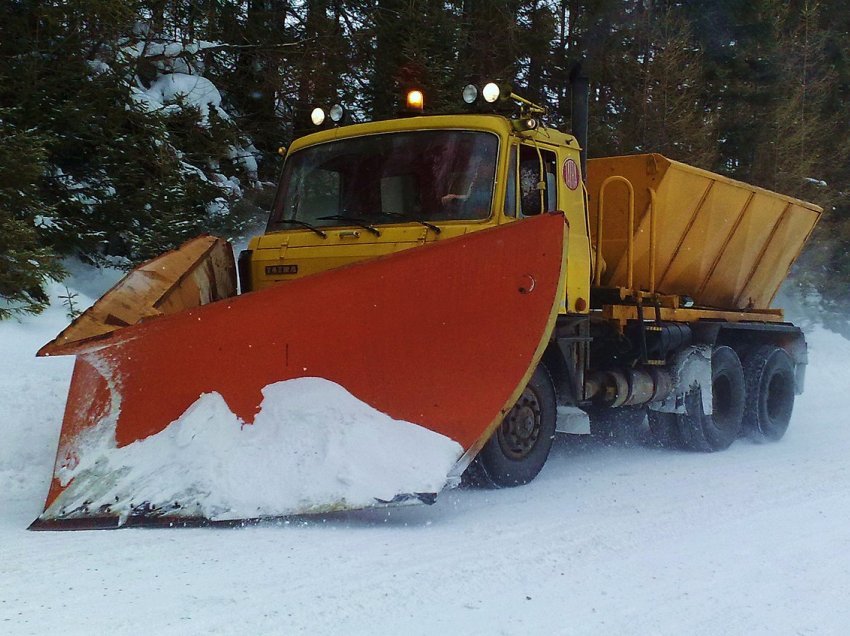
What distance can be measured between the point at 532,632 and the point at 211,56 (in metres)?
11.4

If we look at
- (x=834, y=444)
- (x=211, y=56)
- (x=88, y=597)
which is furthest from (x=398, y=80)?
(x=88, y=597)

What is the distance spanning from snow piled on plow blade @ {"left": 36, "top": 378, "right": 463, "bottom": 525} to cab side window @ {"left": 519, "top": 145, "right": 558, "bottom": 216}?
Answer: 192cm

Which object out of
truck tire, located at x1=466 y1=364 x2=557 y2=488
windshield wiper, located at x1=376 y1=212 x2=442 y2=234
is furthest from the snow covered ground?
windshield wiper, located at x1=376 y1=212 x2=442 y2=234

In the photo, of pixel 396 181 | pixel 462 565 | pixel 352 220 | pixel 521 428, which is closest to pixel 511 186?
pixel 396 181

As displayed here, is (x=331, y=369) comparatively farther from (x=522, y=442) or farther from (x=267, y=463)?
(x=522, y=442)

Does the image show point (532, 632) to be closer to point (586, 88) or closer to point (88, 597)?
point (88, 597)

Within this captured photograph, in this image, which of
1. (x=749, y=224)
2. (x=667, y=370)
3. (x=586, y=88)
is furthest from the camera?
(x=749, y=224)

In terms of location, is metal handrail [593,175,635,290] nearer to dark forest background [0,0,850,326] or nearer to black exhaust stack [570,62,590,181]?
black exhaust stack [570,62,590,181]

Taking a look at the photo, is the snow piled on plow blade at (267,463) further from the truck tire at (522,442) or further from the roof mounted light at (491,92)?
the roof mounted light at (491,92)

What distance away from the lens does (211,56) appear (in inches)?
496

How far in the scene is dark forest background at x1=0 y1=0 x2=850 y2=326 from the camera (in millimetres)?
8656

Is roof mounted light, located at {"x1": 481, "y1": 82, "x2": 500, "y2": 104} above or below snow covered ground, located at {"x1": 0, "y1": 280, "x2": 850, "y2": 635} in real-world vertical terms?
above

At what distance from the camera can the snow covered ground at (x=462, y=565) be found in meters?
3.10

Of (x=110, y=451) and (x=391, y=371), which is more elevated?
(x=391, y=371)
